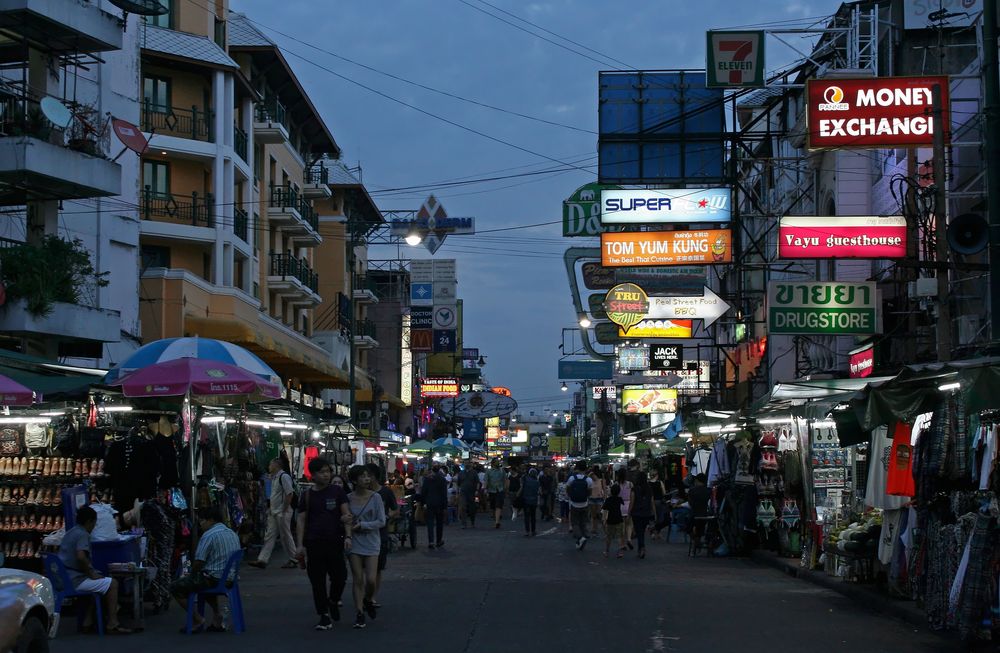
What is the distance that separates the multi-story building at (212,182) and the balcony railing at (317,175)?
24.9 feet

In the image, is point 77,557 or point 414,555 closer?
point 77,557

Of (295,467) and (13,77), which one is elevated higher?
(13,77)

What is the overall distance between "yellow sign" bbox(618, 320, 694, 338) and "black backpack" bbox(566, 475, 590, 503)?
11.2 meters

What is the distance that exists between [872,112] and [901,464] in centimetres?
1078

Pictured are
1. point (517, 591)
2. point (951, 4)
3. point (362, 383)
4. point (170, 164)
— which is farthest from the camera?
point (362, 383)

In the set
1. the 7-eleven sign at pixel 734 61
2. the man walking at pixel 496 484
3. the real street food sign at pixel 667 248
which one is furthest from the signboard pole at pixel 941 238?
the man walking at pixel 496 484

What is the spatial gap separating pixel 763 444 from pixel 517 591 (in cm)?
853

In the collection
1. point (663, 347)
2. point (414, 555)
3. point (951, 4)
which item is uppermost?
point (951, 4)

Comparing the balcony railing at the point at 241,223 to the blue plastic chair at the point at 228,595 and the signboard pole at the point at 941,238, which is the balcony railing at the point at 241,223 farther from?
the blue plastic chair at the point at 228,595

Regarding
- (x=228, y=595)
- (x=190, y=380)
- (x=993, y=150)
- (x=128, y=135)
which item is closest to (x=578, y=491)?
(x=128, y=135)

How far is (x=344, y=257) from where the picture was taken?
229 feet

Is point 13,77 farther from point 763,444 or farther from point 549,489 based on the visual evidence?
point 549,489

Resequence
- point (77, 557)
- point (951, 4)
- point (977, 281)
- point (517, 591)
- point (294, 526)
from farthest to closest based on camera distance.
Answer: point (951, 4) < point (977, 281) < point (294, 526) < point (517, 591) < point (77, 557)

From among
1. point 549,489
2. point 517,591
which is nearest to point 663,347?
point 549,489
